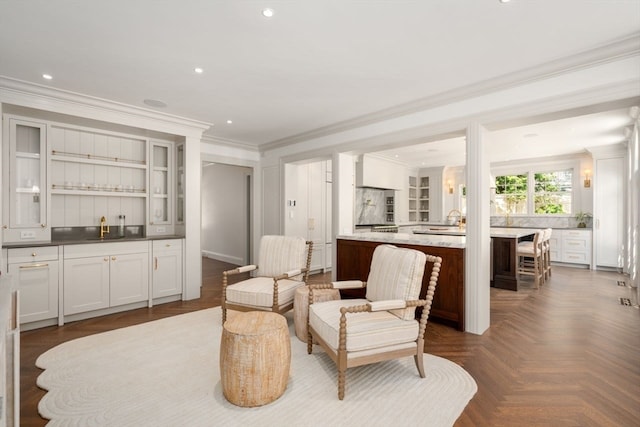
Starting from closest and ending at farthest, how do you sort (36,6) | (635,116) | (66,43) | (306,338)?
1. (36,6)
2. (66,43)
3. (306,338)
4. (635,116)

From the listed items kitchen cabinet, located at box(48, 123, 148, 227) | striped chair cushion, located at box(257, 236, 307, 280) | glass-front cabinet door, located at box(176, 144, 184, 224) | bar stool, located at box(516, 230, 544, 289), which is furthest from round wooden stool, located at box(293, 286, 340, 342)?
bar stool, located at box(516, 230, 544, 289)

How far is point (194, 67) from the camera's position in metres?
3.05

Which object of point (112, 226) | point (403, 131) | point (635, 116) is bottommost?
point (112, 226)

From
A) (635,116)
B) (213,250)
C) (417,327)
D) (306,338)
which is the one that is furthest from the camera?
(213,250)

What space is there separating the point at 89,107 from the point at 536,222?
9.24 m

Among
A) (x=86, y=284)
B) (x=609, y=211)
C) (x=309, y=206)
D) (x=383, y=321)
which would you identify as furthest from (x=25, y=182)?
(x=609, y=211)

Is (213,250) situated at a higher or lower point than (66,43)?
lower

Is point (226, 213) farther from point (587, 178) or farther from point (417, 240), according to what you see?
point (587, 178)

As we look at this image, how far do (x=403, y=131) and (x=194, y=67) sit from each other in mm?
2490

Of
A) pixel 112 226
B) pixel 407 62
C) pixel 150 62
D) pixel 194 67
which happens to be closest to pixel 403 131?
pixel 407 62

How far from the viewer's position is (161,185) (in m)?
5.02

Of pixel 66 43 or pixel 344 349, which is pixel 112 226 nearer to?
pixel 66 43

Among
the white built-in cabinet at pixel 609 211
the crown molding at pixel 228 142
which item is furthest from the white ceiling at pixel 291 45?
the white built-in cabinet at pixel 609 211

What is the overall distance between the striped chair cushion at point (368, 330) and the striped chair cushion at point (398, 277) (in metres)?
0.10
